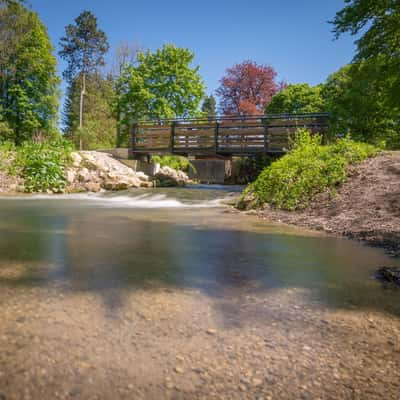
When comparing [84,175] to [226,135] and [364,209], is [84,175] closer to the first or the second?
[226,135]

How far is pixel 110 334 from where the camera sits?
148 cm

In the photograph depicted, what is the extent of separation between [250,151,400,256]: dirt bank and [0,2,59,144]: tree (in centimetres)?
1959

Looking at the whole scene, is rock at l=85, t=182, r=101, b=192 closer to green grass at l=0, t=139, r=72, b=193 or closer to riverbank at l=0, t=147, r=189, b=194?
riverbank at l=0, t=147, r=189, b=194

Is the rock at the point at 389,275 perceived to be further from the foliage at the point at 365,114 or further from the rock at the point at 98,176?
the rock at the point at 98,176

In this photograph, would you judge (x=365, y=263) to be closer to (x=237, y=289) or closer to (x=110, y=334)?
(x=237, y=289)

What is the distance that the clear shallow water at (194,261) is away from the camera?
84.0 inches

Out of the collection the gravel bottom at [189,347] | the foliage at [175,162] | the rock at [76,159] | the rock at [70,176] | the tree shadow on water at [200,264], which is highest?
the foliage at [175,162]

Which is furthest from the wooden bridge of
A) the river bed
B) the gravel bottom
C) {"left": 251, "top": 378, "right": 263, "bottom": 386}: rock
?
{"left": 251, "top": 378, "right": 263, "bottom": 386}: rock

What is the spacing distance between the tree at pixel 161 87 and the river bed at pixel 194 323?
57.8ft

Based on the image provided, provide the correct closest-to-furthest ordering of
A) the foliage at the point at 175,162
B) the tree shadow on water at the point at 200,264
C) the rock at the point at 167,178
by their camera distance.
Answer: the tree shadow on water at the point at 200,264, the rock at the point at 167,178, the foliage at the point at 175,162

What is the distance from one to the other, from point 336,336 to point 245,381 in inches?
23.4

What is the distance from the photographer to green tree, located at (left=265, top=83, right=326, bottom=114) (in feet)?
68.8

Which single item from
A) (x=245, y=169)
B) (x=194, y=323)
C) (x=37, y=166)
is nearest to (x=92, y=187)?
(x=37, y=166)

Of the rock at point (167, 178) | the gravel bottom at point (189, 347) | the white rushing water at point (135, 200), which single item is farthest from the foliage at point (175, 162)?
the gravel bottom at point (189, 347)
